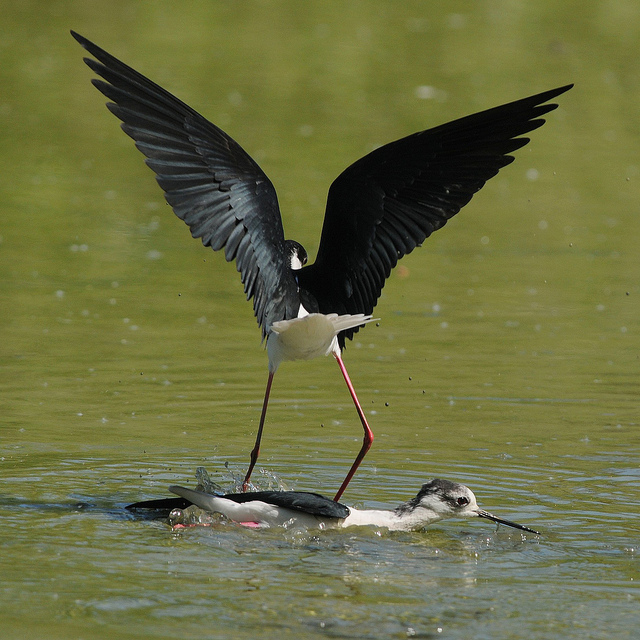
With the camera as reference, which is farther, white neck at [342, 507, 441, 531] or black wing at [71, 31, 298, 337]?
white neck at [342, 507, 441, 531]

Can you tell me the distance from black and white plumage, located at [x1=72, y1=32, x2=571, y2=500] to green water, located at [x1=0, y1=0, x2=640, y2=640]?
0.96 meters

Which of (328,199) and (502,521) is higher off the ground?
(328,199)

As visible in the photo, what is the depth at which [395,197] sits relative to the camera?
650 centimetres

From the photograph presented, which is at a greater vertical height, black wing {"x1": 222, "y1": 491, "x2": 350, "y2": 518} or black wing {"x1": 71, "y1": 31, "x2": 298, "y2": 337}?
black wing {"x1": 71, "y1": 31, "x2": 298, "y2": 337}

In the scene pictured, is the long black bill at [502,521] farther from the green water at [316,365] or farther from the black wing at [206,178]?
the black wing at [206,178]

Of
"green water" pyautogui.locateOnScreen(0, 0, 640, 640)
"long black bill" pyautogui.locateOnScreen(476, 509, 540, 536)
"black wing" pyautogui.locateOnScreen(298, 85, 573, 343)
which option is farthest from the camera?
"black wing" pyautogui.locateOnScreen(298, 85, 573, 343)

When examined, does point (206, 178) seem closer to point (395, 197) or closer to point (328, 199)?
point (328, 199)

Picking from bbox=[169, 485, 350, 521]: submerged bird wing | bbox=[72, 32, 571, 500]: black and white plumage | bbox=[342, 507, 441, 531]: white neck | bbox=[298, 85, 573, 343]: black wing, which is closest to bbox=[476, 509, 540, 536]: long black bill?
bbox=[342, 507, 441, 531]: white neck

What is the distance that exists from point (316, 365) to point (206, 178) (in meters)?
3.79

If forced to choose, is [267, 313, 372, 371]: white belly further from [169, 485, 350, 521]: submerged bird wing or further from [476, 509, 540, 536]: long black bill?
[476, 509, 540, 536]: long black bill

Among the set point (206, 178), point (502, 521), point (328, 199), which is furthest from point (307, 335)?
point (502, 521)

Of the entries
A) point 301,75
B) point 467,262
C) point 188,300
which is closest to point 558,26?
point 301,75

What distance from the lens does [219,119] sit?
1727cm

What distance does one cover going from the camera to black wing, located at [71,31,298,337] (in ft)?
19.1
